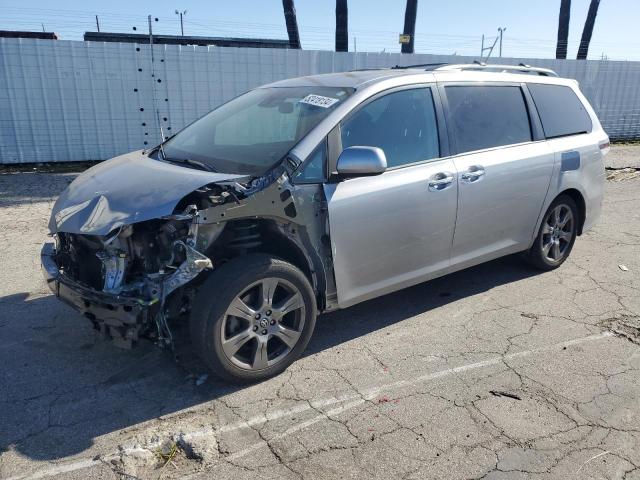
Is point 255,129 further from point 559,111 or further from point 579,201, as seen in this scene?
point 579,201

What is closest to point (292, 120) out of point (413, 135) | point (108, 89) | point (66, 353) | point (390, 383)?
point (413, 135)

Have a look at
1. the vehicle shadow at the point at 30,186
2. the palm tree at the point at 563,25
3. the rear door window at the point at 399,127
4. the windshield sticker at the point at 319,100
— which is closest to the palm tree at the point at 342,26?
the vehicle shadow at the point at 30,186

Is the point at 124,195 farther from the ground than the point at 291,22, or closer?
closer

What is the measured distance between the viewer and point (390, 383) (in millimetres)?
3488

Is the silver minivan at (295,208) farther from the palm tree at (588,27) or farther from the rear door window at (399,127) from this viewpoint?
the palm tree at (588,27)

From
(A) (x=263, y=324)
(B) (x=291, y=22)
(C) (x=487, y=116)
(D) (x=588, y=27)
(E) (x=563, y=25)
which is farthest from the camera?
(D) (x=588, y=27)

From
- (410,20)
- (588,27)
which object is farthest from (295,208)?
(588,27)

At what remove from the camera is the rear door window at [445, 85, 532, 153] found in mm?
4402

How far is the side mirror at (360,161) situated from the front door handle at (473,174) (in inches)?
39.5

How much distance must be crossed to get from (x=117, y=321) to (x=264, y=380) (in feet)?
3.28

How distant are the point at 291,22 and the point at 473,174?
1242 cm

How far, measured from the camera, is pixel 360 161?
3.51 m

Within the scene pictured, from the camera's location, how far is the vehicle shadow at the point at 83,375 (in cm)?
303

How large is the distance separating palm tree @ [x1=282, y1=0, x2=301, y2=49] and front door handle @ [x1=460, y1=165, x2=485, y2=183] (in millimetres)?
12102
